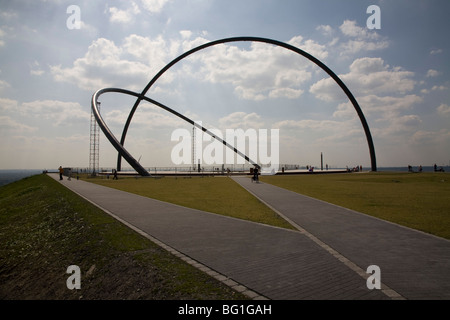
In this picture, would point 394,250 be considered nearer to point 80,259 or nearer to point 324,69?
point 80,259

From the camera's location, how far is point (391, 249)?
18.9 ft

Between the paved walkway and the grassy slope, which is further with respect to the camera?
the grassy slope

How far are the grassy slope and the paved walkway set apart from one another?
440 mm

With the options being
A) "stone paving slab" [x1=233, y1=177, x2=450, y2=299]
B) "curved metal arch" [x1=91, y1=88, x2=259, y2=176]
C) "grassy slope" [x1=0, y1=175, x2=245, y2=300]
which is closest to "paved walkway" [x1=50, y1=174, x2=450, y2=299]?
"stone paving slab" [x1=233, y1=177, x2=450, y2=299]

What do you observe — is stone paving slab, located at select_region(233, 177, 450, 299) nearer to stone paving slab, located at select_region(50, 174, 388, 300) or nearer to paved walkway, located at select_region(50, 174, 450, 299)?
paved walkway, located at select_region(50, 174, 450, 299)

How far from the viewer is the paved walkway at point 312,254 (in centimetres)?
401

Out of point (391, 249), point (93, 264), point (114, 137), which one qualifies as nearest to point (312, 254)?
point (391, 249)

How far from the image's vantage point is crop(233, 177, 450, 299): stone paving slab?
4.13 metres

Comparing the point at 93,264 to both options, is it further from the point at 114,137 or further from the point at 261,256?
the point at 114,137

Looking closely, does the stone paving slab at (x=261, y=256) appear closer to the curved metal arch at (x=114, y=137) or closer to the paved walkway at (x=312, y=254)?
the paved walkway at (x=312, y=254)

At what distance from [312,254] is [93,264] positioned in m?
4.55

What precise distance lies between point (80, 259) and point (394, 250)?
6.89 meters

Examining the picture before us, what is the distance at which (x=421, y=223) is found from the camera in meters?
8.20

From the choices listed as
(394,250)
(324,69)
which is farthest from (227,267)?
(324,69)
